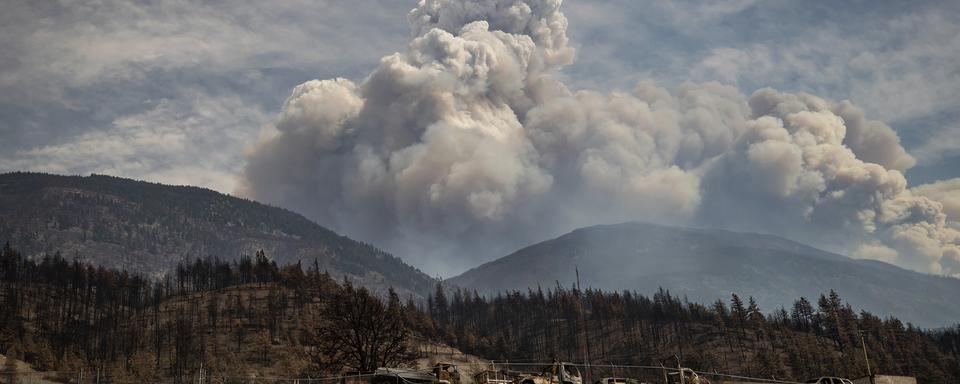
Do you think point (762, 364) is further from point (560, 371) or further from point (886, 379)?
point (560, 371)

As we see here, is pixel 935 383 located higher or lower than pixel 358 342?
lower

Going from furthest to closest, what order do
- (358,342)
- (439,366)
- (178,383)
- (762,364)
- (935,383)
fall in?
1. (762,364)
2. (935,383)
3. (178,383)
4. (358,342)
5. (439,366)

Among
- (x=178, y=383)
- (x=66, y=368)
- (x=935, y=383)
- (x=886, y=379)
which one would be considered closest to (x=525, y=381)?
(x=886, y=379)

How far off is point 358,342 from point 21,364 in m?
90.7

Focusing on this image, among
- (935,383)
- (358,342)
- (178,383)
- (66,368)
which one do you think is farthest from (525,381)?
(935,383)

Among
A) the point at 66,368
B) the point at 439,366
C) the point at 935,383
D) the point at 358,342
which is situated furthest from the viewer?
the point at 935,383

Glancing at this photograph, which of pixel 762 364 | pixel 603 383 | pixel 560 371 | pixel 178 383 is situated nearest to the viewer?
pixel 560 371

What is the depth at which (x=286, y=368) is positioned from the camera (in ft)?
555

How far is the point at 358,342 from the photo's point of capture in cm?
10631

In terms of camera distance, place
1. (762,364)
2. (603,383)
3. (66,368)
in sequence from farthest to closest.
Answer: (762,364) → (66,368) → (603,383)

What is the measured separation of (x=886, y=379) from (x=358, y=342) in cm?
6079

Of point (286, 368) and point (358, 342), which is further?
point (286, 368)

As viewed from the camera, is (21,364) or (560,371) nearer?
(560,371)

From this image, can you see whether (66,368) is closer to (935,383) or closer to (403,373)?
(403,373)
